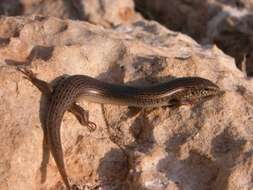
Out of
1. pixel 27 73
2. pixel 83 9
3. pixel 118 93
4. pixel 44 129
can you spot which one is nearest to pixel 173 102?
pixel 118 93

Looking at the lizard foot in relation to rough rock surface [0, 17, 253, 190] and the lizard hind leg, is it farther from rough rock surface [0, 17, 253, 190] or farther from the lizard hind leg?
the lizard hind leg

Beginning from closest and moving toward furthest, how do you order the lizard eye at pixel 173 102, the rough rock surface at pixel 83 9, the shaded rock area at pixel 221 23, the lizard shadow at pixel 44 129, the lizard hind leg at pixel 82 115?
the lizard shadow at pixel 44 129, the lizard hind leg at pixel 82 115, the lizard eye at pixel 173 102, the shaded rock area at pixel 221 23, the rough rock surface at pixel 83 9

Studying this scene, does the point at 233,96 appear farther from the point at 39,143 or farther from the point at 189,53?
the point at 39,143

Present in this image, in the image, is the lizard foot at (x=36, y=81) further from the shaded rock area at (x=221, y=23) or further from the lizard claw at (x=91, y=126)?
the shaded rock area at (x=221, y=23)

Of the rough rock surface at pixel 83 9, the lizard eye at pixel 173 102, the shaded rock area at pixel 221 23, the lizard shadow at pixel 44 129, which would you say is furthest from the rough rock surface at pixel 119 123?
the rough rock surface at pixel 83 9

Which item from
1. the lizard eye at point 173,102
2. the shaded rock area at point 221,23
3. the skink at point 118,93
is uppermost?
the skink at point 118,93

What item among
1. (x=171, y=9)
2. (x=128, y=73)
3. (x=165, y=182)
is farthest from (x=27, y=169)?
(x=171, y=9)
